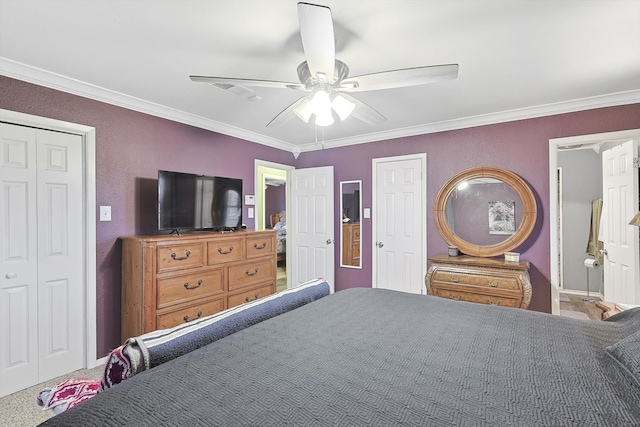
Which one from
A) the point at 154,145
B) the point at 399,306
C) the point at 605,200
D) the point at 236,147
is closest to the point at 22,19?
the point at 154,145

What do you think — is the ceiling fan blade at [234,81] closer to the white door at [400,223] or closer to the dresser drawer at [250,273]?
the dresser drawer at [250,273]

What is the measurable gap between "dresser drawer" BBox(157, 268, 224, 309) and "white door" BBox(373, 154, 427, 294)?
2083 millimetres

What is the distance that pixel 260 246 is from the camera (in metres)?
3.61

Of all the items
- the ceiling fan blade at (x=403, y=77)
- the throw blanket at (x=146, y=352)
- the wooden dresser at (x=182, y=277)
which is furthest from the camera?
the wooden dresser at (x=182, y=277)

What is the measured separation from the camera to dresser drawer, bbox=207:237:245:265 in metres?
3.07

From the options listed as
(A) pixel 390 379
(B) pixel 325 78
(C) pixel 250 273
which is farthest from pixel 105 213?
(A) pixel 390 379

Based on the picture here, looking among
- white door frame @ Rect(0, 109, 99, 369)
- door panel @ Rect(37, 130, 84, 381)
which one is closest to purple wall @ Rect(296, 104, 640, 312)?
white door frame @ Rect(0, 109, 99, 369)

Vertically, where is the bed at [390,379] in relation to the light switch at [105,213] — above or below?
below

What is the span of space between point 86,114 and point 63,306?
1.61 m

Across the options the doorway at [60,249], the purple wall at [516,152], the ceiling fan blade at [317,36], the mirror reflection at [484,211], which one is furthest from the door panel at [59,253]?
the mirror reflection at [484,211]

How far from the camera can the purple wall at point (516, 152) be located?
3.08m

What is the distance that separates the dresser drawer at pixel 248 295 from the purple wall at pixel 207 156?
0.96 meters

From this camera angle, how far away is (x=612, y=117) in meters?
2.96

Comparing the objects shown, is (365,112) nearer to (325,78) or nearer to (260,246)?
(325,78)
